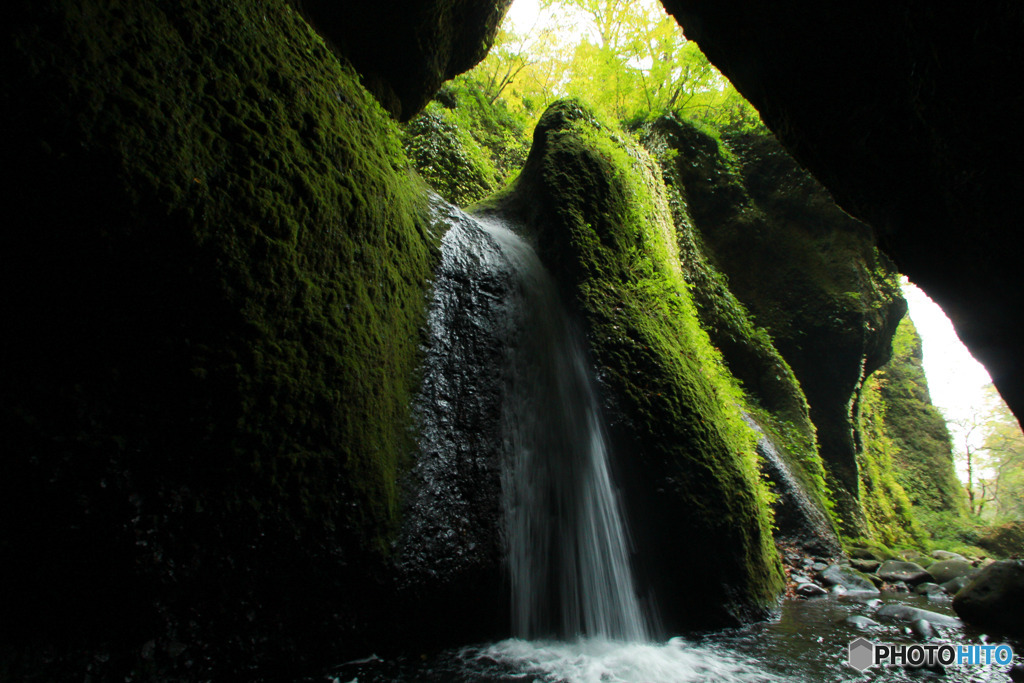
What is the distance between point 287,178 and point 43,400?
4.67 feet

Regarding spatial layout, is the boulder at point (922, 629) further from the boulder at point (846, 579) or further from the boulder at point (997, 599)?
the boulder at point (846, 579)

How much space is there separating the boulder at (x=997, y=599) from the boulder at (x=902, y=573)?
1.69 metres

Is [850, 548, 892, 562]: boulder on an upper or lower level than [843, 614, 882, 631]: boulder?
lower

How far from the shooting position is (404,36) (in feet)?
17.1

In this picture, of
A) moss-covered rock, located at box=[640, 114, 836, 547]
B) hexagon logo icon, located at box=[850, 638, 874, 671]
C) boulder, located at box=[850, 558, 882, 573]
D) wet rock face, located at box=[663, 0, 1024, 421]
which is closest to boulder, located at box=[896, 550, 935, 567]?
moss-covered rock, located at box=[640, 114, 836, 547]

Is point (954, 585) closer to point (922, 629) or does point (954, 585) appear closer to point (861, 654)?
point (922, 629)

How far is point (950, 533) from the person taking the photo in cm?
1160

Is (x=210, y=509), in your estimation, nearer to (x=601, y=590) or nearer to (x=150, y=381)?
(x=150, y=381)

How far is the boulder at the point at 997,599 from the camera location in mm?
3621

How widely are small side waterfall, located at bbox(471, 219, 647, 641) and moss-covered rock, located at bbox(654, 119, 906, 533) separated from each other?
20.1ft

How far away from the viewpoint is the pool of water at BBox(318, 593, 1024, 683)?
2340mm

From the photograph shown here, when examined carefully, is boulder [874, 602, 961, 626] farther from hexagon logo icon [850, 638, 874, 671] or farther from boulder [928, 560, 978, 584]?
boulder [928, 560, 978, 584]

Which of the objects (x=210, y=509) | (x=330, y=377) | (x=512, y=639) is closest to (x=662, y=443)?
(x=512, y=639)

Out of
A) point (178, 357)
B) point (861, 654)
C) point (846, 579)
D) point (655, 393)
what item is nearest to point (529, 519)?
point (655, 393)
